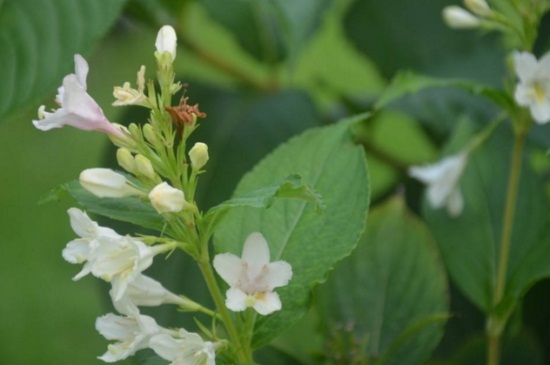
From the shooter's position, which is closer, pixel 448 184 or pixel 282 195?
pixel 282 195

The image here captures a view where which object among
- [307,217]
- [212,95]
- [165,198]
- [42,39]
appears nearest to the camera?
[165,198]

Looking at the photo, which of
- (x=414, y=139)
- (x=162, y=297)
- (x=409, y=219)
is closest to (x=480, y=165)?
(x=409, y=219)

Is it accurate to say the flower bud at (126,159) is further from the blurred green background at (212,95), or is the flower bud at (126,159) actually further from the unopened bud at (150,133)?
the blurred green background at (212,95)

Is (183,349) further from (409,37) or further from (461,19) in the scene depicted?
(409,37)

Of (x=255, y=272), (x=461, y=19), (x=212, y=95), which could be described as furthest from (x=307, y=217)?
(x=212, y=95)

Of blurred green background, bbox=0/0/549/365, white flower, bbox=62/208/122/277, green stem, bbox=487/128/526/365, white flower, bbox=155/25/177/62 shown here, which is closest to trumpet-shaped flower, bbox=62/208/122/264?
white flower, bbox=62/208/122/277

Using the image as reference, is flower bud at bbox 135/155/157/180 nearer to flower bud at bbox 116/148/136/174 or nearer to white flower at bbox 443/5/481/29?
flower bud at bbox 116/148/136/174
